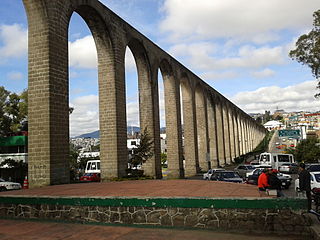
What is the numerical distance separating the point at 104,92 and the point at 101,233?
14.5 metres

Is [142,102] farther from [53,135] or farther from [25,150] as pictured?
[25,150]

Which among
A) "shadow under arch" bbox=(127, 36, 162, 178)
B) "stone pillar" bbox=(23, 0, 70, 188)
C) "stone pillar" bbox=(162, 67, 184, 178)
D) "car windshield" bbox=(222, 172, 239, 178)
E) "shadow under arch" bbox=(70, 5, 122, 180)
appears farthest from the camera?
"stone pillar" bbox=(162, 67, 184, 178)

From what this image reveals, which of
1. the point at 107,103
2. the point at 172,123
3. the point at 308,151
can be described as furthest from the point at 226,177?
the point at 308,151

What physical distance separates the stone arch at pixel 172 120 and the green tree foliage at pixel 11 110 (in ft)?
68.5

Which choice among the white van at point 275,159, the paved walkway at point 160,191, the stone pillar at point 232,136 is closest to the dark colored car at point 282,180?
the paved walkway at point 160,191

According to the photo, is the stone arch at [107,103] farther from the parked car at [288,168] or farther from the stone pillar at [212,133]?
the stone pillar at [212,133]

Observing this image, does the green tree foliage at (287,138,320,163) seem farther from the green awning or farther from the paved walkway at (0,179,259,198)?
the paved walkway at (0,179,259,198)

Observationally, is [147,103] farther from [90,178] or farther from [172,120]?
[90,178]

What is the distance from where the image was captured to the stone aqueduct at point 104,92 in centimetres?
1532

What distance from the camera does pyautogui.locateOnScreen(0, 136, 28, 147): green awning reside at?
124ft

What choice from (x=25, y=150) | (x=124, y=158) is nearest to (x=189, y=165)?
(x=124, y=158)

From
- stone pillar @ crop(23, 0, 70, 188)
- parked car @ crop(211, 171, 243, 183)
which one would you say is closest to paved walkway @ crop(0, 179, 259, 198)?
stone pillar @ crop(23, 0, 70, 188)

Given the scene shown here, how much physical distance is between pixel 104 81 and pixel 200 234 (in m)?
15.7

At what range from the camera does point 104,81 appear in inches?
848
